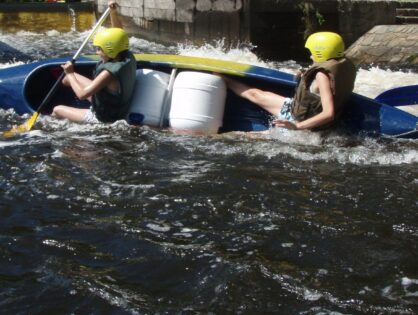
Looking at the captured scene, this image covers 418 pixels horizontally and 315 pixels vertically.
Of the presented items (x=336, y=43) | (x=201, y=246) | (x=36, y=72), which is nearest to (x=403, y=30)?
(x=336, y=43)

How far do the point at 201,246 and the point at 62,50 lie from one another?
9.24 metres

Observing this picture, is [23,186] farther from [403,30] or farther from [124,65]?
[403,30]

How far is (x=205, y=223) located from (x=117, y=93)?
2212mm

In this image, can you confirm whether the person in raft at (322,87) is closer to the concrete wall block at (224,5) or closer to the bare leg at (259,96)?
the bare leg at (259,96)

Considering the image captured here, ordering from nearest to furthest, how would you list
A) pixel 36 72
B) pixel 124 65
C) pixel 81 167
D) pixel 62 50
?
pixel 81 167 < pixel 124 65 < pixel 36 72 < pixel 62 50

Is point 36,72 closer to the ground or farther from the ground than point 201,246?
farther from the ground

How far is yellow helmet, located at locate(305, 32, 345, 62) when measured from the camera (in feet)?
17.7

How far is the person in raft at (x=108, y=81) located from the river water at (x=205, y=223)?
0.14 metres

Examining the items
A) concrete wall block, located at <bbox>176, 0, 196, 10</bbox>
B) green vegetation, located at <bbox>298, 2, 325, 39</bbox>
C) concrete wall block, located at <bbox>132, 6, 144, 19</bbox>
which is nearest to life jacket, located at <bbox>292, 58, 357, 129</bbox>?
green vegetation, located at <bbox>298, 2, 325, 39</bbox>

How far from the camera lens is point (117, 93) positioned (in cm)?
586

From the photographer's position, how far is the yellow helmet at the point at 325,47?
5395mm

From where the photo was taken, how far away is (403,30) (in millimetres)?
10352

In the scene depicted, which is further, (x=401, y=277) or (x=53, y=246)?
(x=53, y=246)

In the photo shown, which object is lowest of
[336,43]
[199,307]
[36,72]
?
[199,307]
